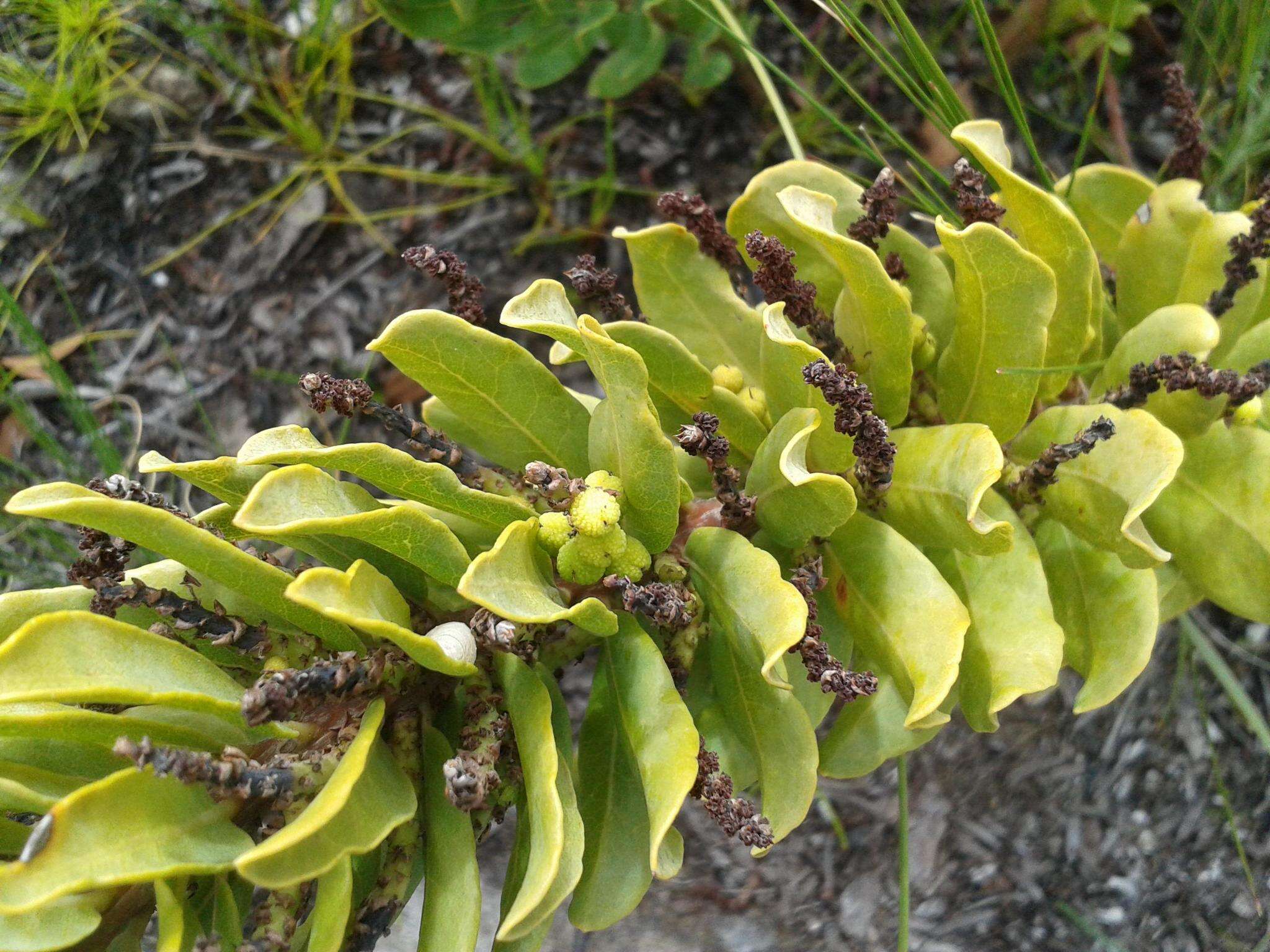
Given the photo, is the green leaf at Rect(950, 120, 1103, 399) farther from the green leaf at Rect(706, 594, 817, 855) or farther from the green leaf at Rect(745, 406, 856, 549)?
the green leaf at Rect(706, 594, 817, 855)

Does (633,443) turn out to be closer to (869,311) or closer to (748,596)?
(748,596)

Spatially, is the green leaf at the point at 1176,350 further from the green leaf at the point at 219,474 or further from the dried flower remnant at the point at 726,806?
the green leaf at the point at 219,474

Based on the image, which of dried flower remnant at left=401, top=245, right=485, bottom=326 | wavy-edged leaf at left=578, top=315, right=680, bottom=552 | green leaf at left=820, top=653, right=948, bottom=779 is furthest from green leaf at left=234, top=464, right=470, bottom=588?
green leaf at left=820, top=653, right=948, bottom=779

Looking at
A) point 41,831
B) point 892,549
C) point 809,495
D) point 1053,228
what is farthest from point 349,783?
point 1053,228

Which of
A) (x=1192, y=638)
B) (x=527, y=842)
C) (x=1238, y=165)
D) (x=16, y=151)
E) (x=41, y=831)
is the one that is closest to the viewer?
(x=41, y=831)

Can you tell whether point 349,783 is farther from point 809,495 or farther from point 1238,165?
point 1238,165

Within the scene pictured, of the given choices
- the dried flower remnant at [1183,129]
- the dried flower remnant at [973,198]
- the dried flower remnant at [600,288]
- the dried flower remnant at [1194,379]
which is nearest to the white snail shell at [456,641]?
the dried flower remnant at [600,288]

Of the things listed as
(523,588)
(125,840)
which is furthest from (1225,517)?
(125,840)
